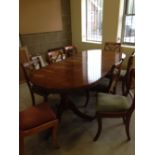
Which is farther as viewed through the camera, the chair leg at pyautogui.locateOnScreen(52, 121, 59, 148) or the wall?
the wall

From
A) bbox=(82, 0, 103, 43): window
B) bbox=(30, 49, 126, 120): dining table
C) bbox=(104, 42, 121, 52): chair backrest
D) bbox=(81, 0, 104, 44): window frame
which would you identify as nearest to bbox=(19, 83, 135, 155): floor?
bbox=(30, 49, 126, 120): dining table

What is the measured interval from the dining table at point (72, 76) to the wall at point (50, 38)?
175 centimetres

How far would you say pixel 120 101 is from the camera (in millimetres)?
2326

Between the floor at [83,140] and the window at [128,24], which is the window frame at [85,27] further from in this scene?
the floor at [83,140]

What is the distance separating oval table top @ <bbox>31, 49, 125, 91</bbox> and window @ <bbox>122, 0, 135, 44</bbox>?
1.37 meters

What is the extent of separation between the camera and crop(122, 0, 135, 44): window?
4.48m

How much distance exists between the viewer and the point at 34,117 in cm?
199

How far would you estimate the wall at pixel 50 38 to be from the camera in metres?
4.78

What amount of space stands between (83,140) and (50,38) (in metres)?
3.39

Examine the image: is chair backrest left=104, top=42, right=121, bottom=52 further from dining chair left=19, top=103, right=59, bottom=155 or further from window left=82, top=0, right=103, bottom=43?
dining chair left=19, top=103, right=59, bottom=155

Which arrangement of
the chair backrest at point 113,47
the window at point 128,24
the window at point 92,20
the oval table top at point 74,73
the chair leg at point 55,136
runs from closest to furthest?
the chair leg at point 55,136 → the oval table top at point 74,73 → the chair backrest at point 113,47 → the window at point 128,24 → the window at point 92,20

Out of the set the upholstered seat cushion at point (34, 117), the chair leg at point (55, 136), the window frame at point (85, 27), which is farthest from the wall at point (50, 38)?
the chair leg at point (55, 136)

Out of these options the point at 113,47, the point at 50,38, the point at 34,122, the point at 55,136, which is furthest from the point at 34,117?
the point at 50,38
